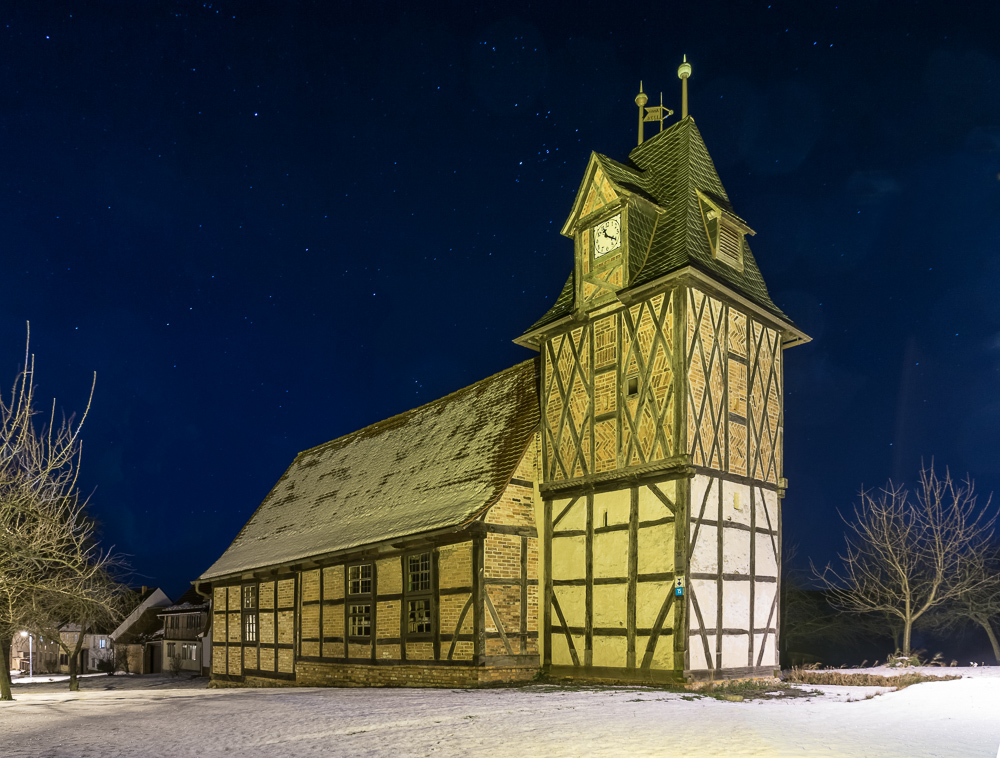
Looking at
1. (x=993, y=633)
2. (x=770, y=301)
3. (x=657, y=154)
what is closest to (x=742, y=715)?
(x=770, y=301)

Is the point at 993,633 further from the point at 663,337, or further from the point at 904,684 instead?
the point at 663,337

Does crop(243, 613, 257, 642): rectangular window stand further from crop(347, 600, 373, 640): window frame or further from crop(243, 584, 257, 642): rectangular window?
crop(347, 600, 373, 640): window frame

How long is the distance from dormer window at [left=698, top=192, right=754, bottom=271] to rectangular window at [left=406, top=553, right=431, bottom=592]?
9960 mm

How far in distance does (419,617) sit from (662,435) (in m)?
7.60

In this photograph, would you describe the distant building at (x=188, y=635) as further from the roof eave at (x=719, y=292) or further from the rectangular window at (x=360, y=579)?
the roof eave at (x=719, y=292)

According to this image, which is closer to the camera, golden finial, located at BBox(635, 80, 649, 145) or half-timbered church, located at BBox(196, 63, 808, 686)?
half-timbered church, located at BBox(196, 63, 808, 686)

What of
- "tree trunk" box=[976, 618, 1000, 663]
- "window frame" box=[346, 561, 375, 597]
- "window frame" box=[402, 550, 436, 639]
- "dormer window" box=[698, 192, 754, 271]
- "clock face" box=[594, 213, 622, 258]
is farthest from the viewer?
"tree trunk" box=[976, 618, 1000, 663]

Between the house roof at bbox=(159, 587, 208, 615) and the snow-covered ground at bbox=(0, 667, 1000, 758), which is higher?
the snow-covered ground at bbox=(0, 667, 1000, 758)

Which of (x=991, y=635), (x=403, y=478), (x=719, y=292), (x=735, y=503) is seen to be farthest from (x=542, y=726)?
(x=991, y=635)

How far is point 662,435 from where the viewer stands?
1808 centimetres

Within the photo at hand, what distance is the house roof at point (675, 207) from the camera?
1939cm

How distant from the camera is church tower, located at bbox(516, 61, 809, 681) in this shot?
698 inches

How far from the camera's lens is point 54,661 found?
69.4 metres

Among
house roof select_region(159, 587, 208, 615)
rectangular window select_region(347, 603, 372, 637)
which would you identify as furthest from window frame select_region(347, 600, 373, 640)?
house roof select_region(159, 587, 208, 615)
